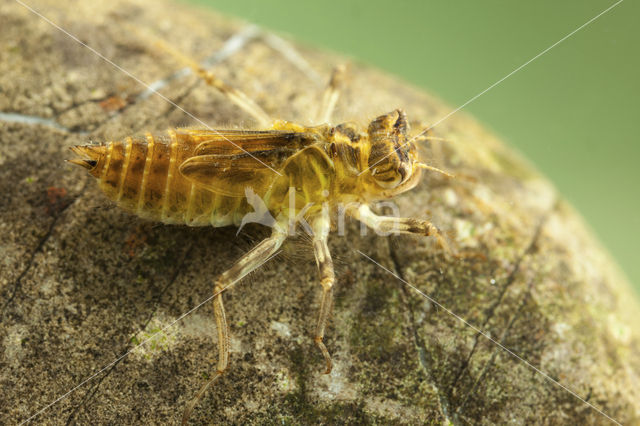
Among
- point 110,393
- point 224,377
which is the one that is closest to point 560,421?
point 224,377

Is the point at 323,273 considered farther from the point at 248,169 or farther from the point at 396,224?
the point at 248,169

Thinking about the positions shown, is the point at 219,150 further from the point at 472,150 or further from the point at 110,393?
the point at 472,150

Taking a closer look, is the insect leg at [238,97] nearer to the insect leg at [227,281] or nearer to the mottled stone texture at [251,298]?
the mottled stone texture at [251,298]

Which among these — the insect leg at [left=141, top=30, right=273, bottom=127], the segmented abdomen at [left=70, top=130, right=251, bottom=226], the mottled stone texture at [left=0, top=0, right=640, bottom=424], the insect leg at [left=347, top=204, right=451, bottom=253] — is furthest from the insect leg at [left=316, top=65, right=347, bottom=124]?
the segmented abdomen at [left=70, top=130, right=251, bottom=226]

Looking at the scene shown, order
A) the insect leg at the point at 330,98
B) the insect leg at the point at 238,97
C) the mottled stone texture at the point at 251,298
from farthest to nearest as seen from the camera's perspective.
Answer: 1. the insect leg at the point at 330,98
2. the insect leg at the point at 238,97
3. the mottled stone texture at the point at 251,298

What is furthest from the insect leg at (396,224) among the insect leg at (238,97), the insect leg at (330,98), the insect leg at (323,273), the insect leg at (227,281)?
the insect leg at (238,97)

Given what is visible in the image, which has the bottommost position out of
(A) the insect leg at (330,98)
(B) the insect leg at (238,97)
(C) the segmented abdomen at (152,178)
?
(C) the segmented abdomen at (152,178)
